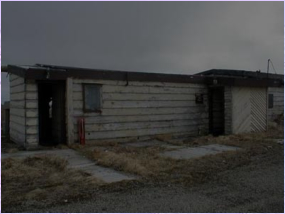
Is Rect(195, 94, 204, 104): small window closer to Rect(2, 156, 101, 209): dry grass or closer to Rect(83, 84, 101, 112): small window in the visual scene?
Rect(83, 84, 101, 112): small window

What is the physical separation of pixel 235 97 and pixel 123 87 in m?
4.84

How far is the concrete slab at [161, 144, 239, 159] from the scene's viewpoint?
8.01 meters

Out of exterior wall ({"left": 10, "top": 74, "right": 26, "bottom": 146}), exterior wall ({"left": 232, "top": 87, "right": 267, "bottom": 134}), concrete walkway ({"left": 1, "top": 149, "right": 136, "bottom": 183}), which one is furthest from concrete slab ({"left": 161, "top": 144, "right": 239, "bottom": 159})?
exterior wall ({"left": 10, "top": 74, "right": 26, "bottom": 146})

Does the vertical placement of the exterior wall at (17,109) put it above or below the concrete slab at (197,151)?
above

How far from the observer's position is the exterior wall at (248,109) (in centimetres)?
1255

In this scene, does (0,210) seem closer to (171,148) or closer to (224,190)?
(224,190)

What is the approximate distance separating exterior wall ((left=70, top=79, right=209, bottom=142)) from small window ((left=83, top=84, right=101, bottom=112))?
0.13 metres

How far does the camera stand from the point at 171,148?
9133mm

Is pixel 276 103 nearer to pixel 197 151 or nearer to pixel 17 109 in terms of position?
pixel 197 151

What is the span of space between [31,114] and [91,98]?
192 centimetres

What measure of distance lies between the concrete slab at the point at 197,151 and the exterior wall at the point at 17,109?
14.2ft

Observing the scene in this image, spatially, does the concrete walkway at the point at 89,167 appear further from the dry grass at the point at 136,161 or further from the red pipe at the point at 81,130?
the red pipe at the point at 81,130

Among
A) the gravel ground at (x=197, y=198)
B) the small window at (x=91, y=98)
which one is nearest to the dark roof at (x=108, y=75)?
the small window at (x=91, y=98)

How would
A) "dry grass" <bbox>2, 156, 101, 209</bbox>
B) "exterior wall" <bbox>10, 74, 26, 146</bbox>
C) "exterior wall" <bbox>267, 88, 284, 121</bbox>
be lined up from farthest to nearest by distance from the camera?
"exterior wall" <bbox>267, 88, 284, 121</bbox>
"exterior wall" <bbox>10, 74, 26, 146</bbox>
"dry grass" <bbox>2, 156, 101, 209</bbox>
